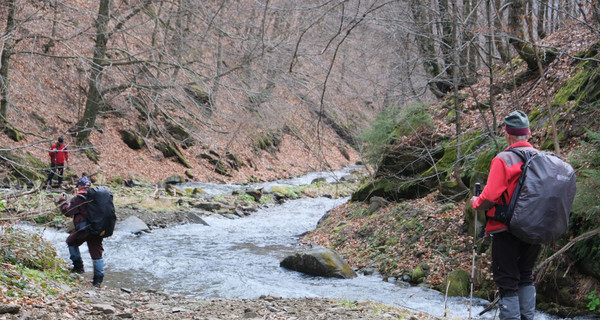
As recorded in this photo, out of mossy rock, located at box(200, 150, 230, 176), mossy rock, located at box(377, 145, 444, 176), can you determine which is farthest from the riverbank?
mossy rock, located at box(200, 150, 230, 176)

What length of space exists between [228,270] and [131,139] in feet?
44.1

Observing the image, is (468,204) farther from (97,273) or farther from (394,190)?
(97,273)

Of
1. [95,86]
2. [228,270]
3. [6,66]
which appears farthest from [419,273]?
[6,66]

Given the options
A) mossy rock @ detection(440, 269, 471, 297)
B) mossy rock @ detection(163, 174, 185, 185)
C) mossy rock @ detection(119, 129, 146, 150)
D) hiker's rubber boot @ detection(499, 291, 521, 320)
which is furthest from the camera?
mossy rock @ detection(119, 129, 146, 150)

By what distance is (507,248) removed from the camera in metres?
3.87

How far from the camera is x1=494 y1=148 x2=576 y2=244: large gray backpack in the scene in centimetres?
366

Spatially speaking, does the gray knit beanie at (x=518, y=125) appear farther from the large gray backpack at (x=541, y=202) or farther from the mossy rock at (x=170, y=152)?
the mossy rock at (x=170, y=152)

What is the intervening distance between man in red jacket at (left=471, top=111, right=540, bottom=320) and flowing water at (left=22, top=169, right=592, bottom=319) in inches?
106

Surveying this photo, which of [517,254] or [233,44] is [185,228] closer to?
[233,44]

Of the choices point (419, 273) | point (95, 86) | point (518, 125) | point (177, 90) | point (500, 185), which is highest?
point (95, 86)

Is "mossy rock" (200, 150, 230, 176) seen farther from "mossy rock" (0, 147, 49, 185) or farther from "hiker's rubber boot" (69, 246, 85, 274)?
"hiker's rubber boot" (69, 246, 85, 274)

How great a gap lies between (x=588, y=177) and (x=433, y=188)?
6017 millimetres

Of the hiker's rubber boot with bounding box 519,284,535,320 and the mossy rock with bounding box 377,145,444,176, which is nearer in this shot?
the hiker's rubber boot with bounding box 519,284,535,320

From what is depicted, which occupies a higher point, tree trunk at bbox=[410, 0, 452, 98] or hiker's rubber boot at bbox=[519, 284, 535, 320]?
tree trunk at bbox=[410, 0, 452, 98]
